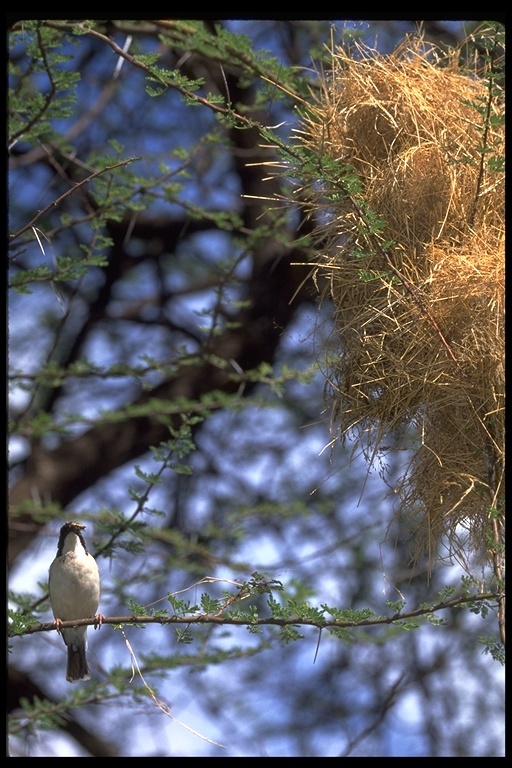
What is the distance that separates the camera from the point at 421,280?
216cm

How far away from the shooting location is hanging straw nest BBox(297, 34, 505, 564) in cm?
209

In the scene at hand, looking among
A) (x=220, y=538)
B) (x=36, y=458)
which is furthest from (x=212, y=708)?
(x=36, y=458)

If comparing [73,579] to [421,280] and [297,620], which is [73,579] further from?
[421,280]

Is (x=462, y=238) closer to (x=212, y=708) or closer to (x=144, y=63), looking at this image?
(x=144, y=63)

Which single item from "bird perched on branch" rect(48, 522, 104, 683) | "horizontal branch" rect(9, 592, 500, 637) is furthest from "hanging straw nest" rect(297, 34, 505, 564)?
"bird perched on branch" rect(48, 522, 104, 683)

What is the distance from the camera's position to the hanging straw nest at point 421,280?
2.09 m

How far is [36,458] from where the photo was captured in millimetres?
4695

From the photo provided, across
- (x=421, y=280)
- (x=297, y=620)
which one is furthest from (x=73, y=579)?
(x=421, y=280)

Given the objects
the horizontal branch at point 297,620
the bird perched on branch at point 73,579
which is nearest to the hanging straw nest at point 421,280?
the horizontal branch at point 297,620

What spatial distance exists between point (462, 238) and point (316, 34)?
2337 millimetres

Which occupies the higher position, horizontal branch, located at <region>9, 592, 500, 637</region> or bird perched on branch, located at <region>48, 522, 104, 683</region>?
bird perched on branch, located at <region>48, 522, 104, 683</region>

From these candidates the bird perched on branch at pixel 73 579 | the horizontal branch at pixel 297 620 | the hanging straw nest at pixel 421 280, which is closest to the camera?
the horizontal branch at pixel 297 620

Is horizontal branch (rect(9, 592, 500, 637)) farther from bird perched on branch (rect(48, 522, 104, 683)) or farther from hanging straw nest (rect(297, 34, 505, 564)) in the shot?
bird perched on branch (rect(48, 522, 104, 683))

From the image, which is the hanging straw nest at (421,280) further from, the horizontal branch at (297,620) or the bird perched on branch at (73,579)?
the bird perched on branch at (73,579)
